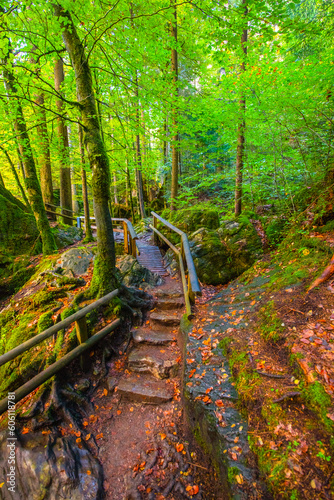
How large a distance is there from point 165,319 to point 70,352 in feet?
6.29

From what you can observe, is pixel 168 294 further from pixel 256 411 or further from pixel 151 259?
pixel 256 411

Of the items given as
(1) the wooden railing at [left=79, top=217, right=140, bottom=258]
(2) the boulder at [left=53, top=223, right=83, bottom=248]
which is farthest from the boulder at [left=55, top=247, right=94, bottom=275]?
(2) the boulder at [left=53, top=223, right=83, bottom=248]

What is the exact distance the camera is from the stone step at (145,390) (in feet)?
11.5

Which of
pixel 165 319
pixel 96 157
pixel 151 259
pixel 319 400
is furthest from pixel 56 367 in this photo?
pixel 151 259

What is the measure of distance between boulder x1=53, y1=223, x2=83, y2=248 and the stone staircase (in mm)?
6003

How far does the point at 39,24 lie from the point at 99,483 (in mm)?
7277

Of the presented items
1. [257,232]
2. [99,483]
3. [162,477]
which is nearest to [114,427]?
[99,483]

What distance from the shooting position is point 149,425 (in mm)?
3287

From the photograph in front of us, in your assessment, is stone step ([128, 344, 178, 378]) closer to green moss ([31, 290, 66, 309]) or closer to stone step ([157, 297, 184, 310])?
stone step ([157, 297, 184, 310])

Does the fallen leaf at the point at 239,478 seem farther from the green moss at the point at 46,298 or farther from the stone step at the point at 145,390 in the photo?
the green moss at the point at 46,298

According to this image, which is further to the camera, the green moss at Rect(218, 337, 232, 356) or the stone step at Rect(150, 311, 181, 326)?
the stone step at Rect(150, 311, 181, 326)

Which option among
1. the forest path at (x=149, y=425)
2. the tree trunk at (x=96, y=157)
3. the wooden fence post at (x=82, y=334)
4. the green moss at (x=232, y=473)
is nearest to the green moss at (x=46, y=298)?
the tree trunk at (x=96, y=157)

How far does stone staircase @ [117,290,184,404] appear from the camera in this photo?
142 inches

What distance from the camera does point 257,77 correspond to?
6016mm
